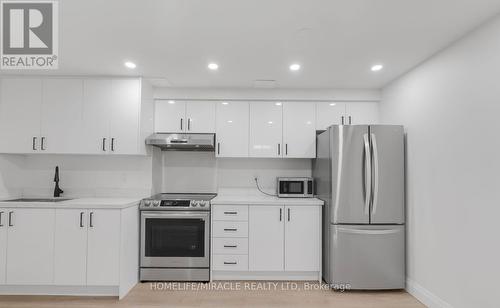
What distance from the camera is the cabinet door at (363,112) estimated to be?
370 centimetres

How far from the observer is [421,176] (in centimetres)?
276

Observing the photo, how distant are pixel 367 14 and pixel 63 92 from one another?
337cm

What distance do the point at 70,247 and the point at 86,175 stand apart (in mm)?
1090

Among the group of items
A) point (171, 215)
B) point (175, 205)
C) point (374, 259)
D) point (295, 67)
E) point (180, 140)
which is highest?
point (295, 67)

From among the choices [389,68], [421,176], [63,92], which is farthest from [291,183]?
[63,92]

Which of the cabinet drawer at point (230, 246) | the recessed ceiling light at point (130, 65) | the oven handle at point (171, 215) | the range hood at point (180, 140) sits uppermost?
the recessed ceiling light at point (130, 65)

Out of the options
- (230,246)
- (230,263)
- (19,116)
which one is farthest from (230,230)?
(19,116)

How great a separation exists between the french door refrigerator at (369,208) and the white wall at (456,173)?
0.50 feet

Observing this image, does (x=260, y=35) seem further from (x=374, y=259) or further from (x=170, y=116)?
(x=374, y=259)

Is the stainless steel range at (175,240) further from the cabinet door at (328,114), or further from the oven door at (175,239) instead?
the cabinet door at (328,114)

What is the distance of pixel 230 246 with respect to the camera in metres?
3.24

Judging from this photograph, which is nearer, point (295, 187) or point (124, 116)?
point (124, 116)

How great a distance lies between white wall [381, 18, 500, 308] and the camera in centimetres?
197

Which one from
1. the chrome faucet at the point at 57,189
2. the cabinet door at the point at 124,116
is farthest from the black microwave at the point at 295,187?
the chrome faucet at the point at 57,189
